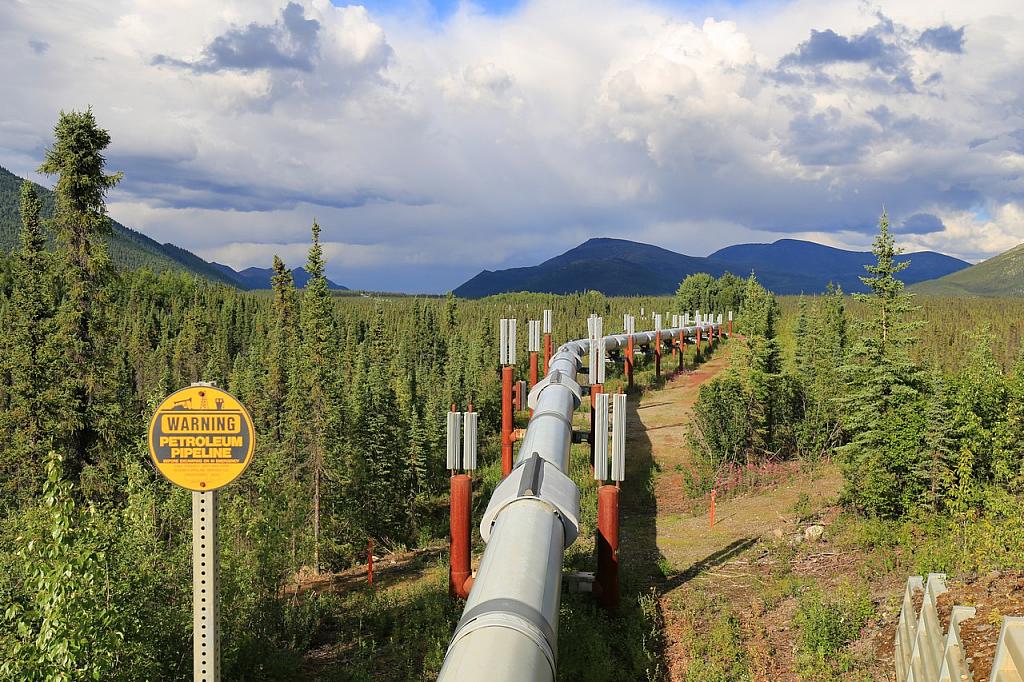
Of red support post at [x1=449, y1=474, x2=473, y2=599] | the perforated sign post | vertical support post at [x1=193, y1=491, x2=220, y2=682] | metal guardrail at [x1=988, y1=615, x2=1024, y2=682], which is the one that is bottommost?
red support post at [x1=449, y1=474, x2=473, y2=599]

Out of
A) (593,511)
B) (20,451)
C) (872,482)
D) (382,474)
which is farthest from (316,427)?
(872,482)

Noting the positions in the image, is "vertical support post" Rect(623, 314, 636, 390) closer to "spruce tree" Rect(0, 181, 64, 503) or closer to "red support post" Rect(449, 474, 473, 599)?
"red support post" Rect(449, 474, 473, 599)

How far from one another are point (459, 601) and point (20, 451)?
2436 centimetres

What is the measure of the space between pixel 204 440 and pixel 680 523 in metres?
15.0

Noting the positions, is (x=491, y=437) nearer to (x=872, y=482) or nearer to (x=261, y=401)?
(x=261, y=401)

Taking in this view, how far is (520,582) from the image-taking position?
6297mm

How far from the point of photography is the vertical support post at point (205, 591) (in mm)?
4195

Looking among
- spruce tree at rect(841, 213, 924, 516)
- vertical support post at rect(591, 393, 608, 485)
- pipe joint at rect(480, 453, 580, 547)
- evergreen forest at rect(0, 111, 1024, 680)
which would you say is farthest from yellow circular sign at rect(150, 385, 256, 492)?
spruce tree at rect(841, 213, 924, 516)

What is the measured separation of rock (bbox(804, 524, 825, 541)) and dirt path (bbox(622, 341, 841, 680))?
1.35 ft

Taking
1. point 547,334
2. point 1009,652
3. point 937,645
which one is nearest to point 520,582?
point 1009,652

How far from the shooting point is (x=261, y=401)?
145ft

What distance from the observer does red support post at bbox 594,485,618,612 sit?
11078 millimetres

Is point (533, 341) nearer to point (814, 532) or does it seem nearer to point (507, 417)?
point (507, 417)

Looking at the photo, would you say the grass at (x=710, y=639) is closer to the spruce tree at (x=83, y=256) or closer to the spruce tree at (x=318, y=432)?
the spruce tree at (x=318, y=432)
